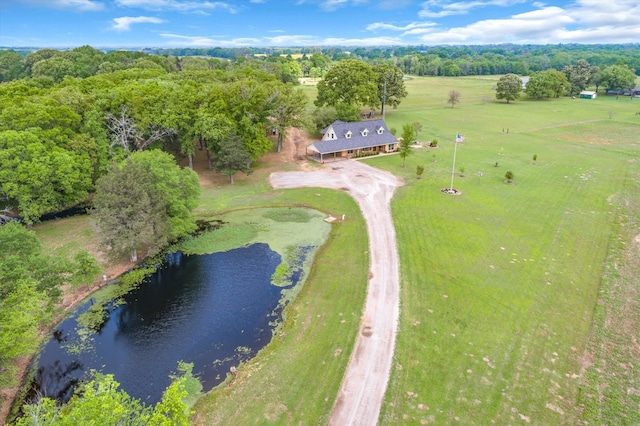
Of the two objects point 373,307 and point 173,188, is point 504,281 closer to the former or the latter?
point 373,307

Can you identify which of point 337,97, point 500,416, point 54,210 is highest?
point 337,97

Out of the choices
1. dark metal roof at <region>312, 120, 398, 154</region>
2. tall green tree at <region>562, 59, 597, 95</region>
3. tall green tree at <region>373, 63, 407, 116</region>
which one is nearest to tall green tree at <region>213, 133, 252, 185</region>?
dark metal roof at <region>312, 120, 398, 154</region>

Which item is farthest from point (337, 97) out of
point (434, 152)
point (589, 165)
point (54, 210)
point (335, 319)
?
point (335, 319)

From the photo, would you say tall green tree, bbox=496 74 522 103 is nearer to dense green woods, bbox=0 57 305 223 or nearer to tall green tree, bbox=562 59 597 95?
tall green tree, bbox=562 59 597 95

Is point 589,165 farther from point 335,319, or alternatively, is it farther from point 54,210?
point 54,210

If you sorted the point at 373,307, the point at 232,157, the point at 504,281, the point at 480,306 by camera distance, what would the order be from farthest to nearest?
the point at 232,157, the point at 504,281, the point at 373,307, the point at 480,306

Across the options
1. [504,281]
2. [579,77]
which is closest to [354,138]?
[504,281]
